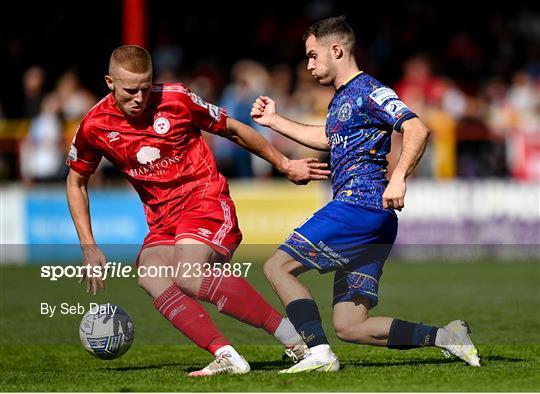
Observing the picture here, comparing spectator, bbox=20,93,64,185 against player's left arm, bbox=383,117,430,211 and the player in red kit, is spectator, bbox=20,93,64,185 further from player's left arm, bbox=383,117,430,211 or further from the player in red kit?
player's left arm, bbox=383,117,430,211

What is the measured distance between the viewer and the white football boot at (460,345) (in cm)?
701

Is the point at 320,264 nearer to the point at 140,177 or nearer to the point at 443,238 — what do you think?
the point at 140,177

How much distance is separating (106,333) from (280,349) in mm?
Result: 1768

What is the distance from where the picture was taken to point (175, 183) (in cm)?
743

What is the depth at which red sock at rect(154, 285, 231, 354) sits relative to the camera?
278 inches

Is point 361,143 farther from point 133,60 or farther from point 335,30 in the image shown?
point 133,60

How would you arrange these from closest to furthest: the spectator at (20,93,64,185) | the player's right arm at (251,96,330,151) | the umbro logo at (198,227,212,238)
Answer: the umbro logo at (198,227,212,238) → the player's right arm at (251,96,330,151) → the spectator at (20,93,64,185)

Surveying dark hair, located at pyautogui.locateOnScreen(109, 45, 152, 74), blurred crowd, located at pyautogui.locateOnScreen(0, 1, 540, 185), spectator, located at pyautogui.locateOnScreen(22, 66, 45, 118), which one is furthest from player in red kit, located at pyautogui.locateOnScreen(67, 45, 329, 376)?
spectator, located at pyautogui.locateOnScreen(22, 66, 45, 118)

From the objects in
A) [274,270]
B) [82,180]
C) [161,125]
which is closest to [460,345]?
[274,270]

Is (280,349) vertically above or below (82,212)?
below

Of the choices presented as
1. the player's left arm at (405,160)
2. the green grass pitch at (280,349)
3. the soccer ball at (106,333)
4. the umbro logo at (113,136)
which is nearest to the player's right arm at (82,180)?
the umbro logo at (113,136)

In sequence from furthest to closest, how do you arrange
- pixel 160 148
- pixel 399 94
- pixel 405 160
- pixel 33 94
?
1. pixel 33 94
2. pixel 399 94
3. pixel 160 148
4. pixel 405 160

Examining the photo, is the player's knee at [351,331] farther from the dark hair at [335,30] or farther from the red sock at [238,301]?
the dark hair at [335,30]

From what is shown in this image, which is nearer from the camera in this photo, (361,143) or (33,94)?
(361,143)
